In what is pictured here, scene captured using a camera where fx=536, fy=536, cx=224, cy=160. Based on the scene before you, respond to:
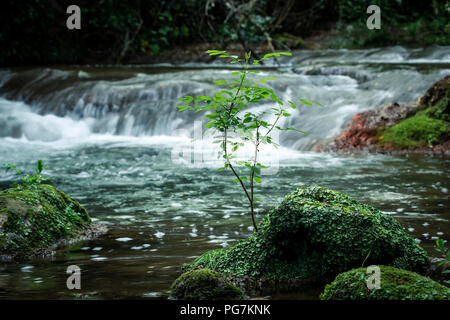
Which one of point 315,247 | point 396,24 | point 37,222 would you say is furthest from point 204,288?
point 396,24

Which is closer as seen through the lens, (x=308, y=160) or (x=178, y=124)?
(x=308, y=160)

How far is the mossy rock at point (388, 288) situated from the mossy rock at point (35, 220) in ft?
8.74

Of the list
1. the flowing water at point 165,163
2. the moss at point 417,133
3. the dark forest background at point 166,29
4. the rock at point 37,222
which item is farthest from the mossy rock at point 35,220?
the dark forest background at point 166,29

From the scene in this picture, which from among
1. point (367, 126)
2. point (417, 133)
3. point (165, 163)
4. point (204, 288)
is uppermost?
point (367, 126)

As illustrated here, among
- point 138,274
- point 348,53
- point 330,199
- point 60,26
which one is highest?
point 60,26

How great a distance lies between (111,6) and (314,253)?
21.8 meters

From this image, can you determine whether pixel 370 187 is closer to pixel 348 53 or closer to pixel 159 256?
pixel 159 256

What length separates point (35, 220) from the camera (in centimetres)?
491

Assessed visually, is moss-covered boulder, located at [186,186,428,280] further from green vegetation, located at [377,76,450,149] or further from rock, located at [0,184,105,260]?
green vegetation, located at [377,76,450,149]

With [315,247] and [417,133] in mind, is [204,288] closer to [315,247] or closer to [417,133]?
[315,247]

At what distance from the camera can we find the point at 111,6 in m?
23.6

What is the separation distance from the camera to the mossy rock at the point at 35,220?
461 cm

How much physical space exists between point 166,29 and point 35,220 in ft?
67.9
